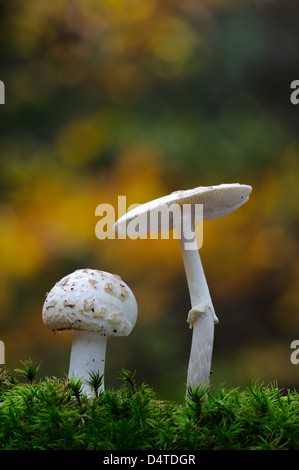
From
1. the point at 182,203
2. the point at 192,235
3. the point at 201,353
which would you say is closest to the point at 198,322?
the point at 201,353

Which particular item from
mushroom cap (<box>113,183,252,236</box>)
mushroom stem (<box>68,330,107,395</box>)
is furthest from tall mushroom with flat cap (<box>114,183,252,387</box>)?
mushroom stem (<box>68,330,107,395</box>)

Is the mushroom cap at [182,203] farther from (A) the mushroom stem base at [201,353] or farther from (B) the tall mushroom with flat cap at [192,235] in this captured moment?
(A) the mushroom stem base at [201,353]

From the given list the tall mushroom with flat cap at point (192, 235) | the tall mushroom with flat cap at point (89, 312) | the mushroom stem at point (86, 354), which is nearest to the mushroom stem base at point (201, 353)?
the tall mushroom with flat cap at point (192, 235)

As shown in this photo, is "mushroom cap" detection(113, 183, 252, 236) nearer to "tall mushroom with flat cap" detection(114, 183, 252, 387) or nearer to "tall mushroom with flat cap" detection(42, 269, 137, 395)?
"tall mushroom with flat cap" detection(114, 183, 252, 387)

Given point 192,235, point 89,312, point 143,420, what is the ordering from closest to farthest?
point 143,420
point 89,312
point 192,235

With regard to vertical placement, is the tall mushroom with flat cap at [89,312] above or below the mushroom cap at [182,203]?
below

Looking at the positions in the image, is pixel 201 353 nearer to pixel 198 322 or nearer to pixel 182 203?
pixel 198 322
